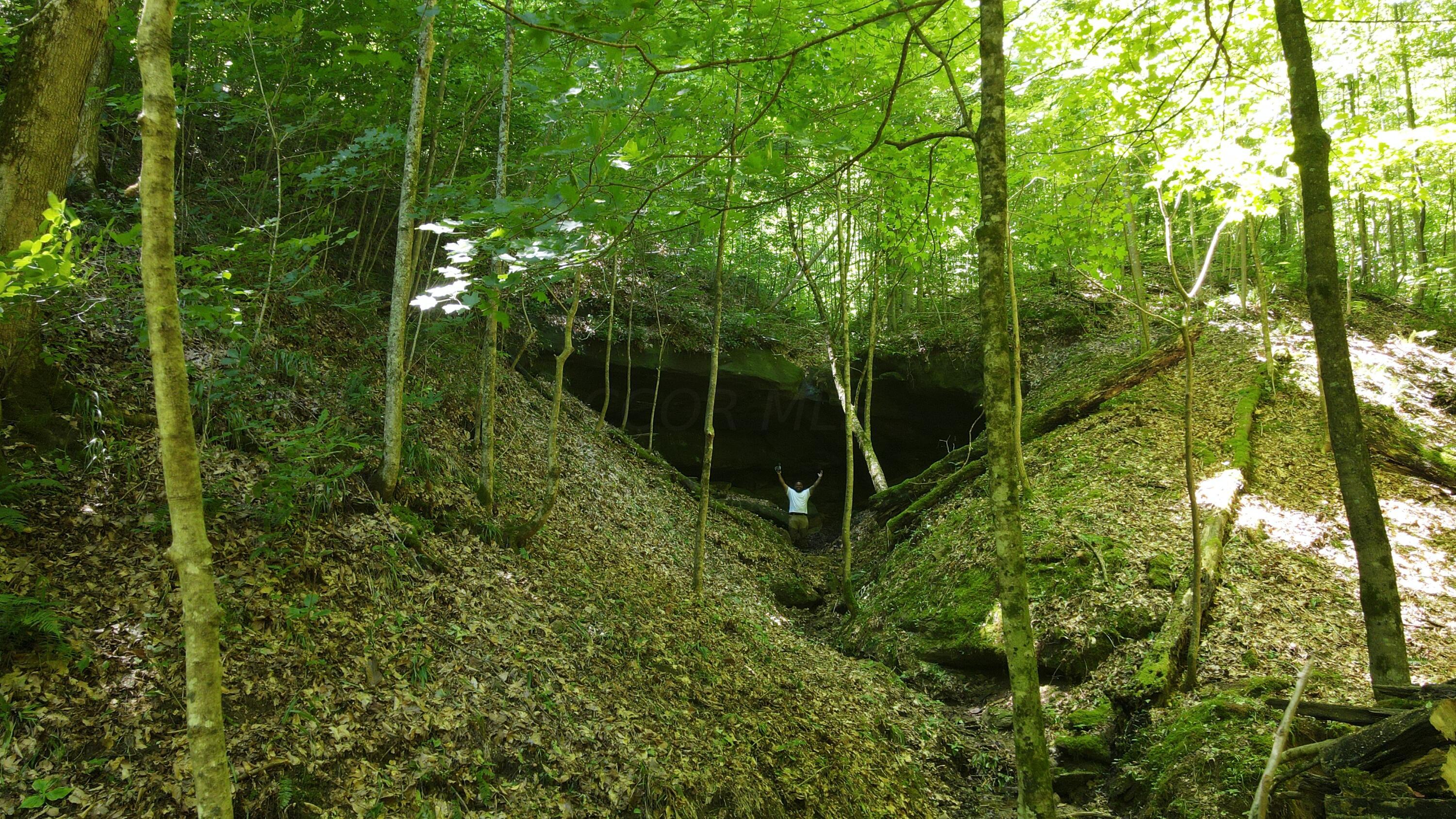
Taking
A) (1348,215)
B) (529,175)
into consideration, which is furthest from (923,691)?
(1348,215)

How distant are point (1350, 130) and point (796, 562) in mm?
9940

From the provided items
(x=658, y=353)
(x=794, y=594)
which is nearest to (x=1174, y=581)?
(x=794, y=594)

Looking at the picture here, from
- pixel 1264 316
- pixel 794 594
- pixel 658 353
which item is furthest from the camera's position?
pixel 658 353

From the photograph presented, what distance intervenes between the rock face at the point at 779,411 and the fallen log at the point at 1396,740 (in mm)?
11163

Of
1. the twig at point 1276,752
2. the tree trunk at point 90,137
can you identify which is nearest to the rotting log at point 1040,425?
the twig at point 1276,752

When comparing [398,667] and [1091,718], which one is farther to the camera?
[1091,718]

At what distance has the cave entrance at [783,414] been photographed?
50.3 ft

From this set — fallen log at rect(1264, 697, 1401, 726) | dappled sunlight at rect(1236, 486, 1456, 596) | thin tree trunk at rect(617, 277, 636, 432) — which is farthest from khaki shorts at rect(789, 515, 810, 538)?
fallen log at rect(1264, 697, 1401, 726)

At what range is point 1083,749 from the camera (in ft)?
20.7

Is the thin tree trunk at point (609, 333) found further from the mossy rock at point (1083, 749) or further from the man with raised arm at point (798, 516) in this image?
the mossy rock at point (1083, 749)

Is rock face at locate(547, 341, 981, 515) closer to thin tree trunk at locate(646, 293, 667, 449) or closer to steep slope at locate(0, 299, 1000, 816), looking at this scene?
thin tree trunk at locate(646, 293, 667, 449)

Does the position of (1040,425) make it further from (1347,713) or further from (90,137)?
(90,137)

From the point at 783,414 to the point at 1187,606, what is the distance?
10554 mm

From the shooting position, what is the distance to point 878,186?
9.84 metres
